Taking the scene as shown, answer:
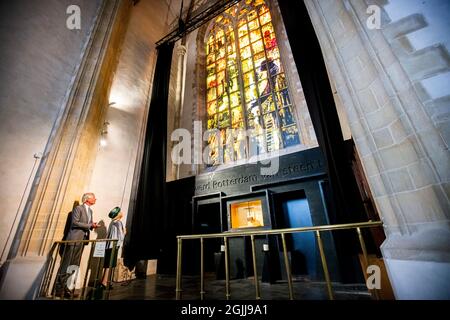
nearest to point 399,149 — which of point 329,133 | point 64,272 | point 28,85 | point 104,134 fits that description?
point 329,133

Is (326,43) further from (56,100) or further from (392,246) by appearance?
Answer: (56,100)

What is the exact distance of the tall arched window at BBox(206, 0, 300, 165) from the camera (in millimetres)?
5367

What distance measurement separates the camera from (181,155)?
6531mm

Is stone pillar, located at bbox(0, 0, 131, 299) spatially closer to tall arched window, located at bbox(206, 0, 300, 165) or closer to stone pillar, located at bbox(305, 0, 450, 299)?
tall arched window, located at bbox(206, 0, 300, 165)

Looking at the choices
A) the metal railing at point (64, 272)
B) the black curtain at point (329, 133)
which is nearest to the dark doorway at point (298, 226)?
the black curtain at point (329, 133)

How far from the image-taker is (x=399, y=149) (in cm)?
144

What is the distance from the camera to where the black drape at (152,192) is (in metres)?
4.30

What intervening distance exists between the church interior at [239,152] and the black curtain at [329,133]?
2cm

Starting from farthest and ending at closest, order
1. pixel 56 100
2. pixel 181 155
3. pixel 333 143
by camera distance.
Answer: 1. pixel 181 155
2. pixel 56 100
3. pixel 333 143

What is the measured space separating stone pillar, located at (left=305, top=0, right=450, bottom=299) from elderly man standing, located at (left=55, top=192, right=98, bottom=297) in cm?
402

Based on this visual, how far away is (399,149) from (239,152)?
14.1 ft
